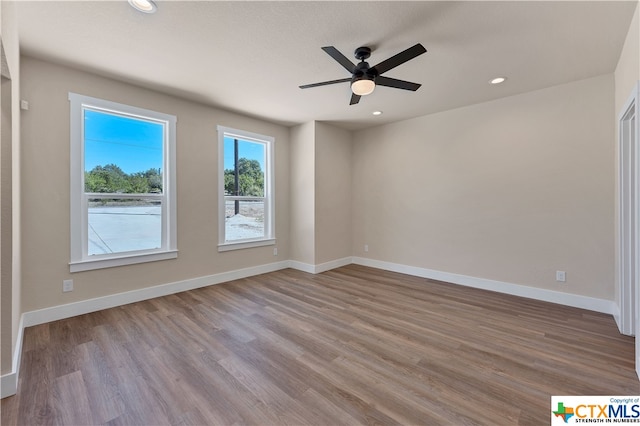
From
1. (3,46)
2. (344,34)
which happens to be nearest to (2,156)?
(3,46)

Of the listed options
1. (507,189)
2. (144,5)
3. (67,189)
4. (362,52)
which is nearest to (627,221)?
(507,189)

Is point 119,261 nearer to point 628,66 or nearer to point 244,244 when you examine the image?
point 244,244

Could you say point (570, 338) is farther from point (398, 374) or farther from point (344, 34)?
point (344, 34)

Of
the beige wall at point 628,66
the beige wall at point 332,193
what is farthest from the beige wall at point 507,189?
the beige wall at point 332,193

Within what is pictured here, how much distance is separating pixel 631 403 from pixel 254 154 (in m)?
4.91

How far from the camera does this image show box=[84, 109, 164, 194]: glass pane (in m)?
3.09

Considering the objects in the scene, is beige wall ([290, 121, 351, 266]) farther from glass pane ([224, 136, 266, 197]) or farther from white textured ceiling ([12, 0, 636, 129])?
white textured ceiling ([12, 0, 636, 129])

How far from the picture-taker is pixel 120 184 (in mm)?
3281

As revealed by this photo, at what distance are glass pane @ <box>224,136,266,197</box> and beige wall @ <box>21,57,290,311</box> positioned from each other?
0.89 feet

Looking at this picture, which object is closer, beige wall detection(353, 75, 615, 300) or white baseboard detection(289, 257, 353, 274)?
beige wall detection(353, 75, 615, 300)

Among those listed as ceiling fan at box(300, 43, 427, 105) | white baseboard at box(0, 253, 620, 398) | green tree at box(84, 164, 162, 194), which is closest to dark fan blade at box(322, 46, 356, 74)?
ceiling fan at box(300, 43, 427, 105)

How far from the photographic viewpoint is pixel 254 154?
474cm

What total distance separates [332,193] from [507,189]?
2.75m

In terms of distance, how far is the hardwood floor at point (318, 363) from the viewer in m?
1.59
